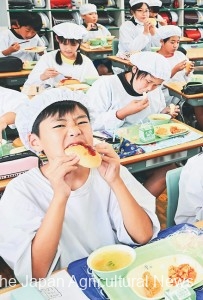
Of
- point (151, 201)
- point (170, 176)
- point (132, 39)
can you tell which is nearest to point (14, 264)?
point (151, 201)

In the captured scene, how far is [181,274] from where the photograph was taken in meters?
1.14

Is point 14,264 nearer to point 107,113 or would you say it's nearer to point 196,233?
point 196,233

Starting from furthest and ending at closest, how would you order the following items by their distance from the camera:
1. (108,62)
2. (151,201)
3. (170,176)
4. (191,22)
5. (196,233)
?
(191,22), (108,62), (170,176), (151,201), (196,233)

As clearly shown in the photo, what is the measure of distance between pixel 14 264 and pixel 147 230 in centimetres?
46

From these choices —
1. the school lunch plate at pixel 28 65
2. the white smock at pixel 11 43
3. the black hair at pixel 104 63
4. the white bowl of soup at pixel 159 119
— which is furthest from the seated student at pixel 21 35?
the white bowl of soup at pixel 159 119

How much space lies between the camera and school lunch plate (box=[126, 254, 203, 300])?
42.6 inches

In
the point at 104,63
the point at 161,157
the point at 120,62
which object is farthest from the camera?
the point at 104,63

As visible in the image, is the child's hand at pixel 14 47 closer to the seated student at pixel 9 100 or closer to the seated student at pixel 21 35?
the seated student at pixel 21 35

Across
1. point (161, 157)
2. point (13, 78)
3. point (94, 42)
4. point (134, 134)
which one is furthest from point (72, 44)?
point (94, 42)

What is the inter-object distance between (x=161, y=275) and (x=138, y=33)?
5.24m

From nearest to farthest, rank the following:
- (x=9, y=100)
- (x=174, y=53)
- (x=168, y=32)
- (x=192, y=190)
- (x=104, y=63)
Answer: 1. (x=192, y=190)
2. (x=9, y=100)
3. (x=168, y=32)
4. (x=174, y=53)
5. (x=104, y=63)

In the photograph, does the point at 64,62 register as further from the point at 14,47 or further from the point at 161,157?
the point at 161,157

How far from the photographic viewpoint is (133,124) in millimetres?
2959

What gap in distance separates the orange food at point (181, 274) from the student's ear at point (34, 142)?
2.06 ft
